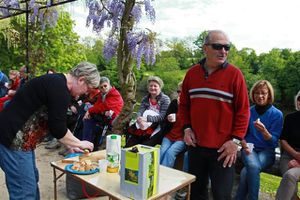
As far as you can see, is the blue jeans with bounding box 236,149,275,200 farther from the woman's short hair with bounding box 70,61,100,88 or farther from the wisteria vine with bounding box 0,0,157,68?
the wisteria vine with bounding box 0,0,157,68

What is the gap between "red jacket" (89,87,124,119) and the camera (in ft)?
13.3

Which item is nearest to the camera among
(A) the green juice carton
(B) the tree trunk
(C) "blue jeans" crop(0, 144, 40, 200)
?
(A) the green juice carton

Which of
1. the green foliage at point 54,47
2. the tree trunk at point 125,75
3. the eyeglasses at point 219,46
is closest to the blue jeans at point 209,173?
the eyeglasses at point 219,46

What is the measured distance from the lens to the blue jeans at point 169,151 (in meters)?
3.10

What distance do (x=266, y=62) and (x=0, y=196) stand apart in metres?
21.5

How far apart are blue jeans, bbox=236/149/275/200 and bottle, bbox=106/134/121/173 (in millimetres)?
1240

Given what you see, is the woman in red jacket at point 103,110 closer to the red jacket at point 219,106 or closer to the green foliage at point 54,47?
the red jacket at point 219,106

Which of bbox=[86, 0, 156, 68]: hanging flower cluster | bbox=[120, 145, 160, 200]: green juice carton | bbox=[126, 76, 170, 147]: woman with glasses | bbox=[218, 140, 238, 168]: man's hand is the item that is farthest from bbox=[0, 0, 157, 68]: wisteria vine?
bbox=[120, 145, 160, 200]: green juice carton

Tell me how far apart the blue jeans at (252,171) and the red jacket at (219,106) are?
78 centimetres

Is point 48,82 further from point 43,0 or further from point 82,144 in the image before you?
point 43,0

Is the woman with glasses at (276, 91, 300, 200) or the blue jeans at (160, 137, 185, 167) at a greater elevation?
the woman with glasses at (276, 91, 300, 200)

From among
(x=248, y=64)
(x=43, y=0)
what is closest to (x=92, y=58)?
(x=248, y=64)

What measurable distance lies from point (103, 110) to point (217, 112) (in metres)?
2.33

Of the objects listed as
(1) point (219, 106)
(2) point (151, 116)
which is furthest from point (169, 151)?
(1) point (219, 106)
